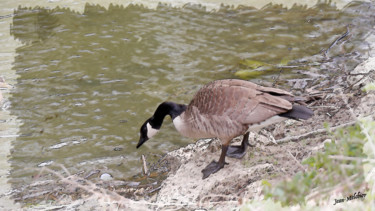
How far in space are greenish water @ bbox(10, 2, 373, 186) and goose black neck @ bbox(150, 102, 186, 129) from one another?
50 centimetres

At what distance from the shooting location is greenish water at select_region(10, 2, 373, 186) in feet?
17.7

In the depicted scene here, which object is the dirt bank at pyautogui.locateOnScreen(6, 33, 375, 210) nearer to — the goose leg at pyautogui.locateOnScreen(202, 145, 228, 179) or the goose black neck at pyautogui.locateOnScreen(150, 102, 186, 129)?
the goose leg at pyautogui.locateOnScreen(202, 145, 228, 179)

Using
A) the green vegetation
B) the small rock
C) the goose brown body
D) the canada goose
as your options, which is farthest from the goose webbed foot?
the green vegetation

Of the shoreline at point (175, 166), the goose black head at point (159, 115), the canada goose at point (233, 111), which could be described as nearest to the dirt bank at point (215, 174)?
the shoreline at point (175, 166)

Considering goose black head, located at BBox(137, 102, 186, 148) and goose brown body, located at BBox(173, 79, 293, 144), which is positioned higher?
goose brown body, located at BBox(173, 79, 293, 144)

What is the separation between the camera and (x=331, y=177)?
2.68m

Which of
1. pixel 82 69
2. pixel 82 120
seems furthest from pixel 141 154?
pixel 82 69

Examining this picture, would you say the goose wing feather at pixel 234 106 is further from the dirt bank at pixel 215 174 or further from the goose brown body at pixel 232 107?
the dirt bank at pixel 215 174

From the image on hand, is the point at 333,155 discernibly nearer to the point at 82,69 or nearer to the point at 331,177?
the point at 331,177

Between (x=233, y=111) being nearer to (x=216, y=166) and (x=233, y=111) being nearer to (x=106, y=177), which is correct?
→ (x=216, y=166)

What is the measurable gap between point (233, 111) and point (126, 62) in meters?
3.44

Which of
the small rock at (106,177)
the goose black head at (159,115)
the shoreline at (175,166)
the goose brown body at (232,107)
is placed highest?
the goose brown body at (232,107)

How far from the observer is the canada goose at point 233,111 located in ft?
13.2

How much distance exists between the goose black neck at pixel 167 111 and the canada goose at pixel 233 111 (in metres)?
0.15
